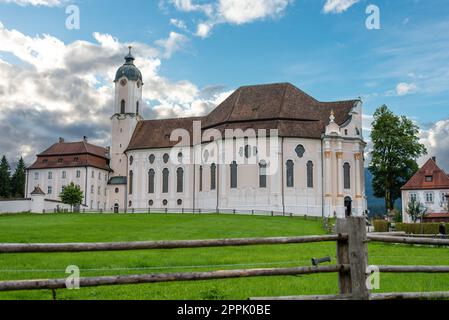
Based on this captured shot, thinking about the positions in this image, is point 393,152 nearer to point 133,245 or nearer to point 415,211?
point 415,211

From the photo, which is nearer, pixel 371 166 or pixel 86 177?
pixel 371 166

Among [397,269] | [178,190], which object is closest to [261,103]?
[178,190]

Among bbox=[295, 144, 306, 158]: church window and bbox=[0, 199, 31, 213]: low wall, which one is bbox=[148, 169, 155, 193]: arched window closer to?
bbox=[0, 199, 31, 213]: low wall

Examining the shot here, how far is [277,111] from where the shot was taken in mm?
61062

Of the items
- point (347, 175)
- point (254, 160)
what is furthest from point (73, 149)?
point (347, 175)

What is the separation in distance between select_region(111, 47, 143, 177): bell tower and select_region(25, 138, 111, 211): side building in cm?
271

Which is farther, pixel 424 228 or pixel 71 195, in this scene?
pixel 71 195

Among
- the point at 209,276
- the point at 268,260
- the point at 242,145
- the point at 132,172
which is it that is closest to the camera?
the point at 209,276

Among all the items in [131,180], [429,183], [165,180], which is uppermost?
[131,180]

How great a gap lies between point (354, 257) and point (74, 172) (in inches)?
2883

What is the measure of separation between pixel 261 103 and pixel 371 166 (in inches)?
637
